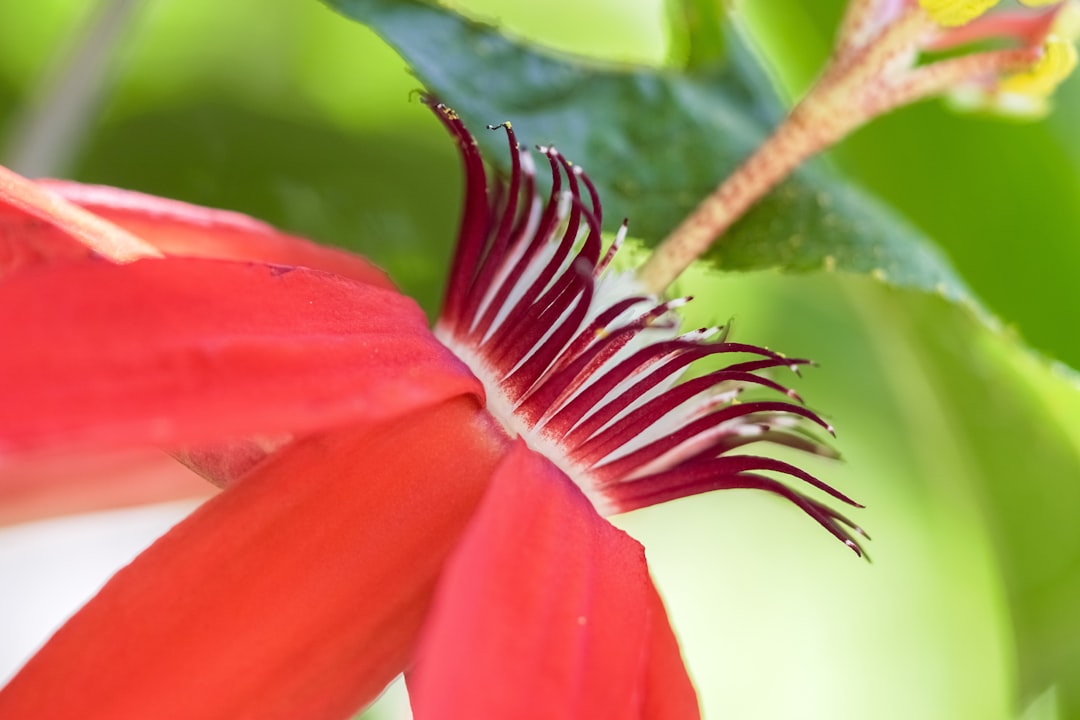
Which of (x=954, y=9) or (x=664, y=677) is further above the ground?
(x=954, y=9)

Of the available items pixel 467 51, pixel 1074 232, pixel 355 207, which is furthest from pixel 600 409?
pixel 1074 232

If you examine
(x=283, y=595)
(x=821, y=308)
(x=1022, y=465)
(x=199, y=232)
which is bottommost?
(x=283, y=595)

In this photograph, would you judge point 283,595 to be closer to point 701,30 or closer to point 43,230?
point 43,230

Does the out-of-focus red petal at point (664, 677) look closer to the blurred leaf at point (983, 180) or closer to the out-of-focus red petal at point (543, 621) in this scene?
the out-of-focus red petal at point (543, 621)

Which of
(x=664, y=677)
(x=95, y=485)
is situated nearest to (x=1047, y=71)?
(x=664, y=677)

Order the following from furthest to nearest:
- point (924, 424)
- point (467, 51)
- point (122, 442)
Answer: point (924, 424) < point (467, 51) < point (122, 442)

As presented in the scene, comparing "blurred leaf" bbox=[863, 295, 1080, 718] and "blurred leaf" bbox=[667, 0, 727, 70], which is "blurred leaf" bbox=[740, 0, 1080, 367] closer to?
"blurred leaf" bbox=[863, 295, 1080, 718]

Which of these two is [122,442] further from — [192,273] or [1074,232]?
[1074,232]
